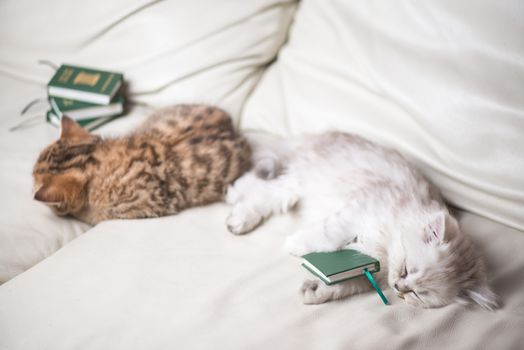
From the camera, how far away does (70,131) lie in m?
1.52

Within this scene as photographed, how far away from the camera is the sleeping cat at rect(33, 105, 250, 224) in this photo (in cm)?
140

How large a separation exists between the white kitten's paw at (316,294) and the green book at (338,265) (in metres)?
0.03

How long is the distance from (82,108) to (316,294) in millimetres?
1227

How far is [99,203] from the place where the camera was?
55.7 inches

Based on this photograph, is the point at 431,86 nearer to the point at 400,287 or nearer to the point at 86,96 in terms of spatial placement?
the point at 400,287

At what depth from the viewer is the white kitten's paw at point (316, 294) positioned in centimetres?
111

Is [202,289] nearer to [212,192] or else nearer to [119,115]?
[212,192]

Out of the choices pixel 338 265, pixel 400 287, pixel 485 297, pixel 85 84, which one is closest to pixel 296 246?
pixel 338 265

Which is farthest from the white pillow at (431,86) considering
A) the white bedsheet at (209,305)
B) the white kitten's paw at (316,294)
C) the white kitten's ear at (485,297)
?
the white kitten's paw at (316,294)

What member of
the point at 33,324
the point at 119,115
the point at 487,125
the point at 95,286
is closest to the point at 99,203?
the point at 95,286

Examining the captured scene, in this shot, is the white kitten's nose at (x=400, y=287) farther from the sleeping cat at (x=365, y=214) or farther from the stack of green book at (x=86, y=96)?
the stack of green book at (x=86, y=96)

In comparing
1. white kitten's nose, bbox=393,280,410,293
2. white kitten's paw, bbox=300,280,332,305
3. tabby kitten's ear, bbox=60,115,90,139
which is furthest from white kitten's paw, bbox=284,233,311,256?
tabby kitten's ear, bbox=60,115,90,139

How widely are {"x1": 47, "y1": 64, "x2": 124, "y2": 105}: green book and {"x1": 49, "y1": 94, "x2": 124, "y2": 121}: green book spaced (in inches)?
0.8

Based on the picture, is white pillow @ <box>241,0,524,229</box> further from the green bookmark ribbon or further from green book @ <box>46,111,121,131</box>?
green book @ <box>46,111,121,131</box>
